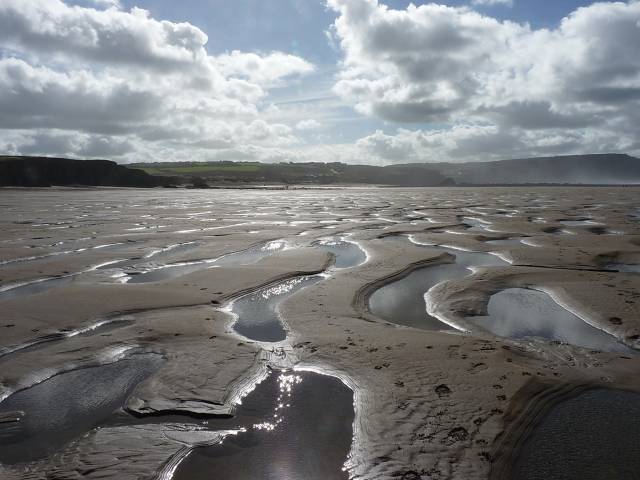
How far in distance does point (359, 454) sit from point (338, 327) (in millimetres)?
2602

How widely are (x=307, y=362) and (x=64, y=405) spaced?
228 centimetres

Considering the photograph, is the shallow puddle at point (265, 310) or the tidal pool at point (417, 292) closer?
the shallow puddle at point (265, 310)

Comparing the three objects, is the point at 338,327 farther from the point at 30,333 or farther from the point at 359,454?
the point at 30,333

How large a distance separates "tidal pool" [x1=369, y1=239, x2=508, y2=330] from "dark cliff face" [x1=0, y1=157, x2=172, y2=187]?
83.8 m

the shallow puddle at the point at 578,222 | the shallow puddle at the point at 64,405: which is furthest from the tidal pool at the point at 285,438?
the shallow puddle at the point at 578,222

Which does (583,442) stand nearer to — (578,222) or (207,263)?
(207,263)

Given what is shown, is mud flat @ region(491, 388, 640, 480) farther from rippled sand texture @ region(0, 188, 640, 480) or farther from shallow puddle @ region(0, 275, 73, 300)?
shallow puddle @ region(0, 275, 73, 300)

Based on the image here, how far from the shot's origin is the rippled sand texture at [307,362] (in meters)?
3.12

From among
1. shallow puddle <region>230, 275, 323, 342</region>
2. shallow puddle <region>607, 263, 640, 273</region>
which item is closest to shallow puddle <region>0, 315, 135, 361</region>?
shallow puddle <region>230, 275, 323, 342</region>

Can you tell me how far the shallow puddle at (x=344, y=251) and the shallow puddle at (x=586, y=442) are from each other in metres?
6.30

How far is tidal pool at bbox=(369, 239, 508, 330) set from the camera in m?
6.13

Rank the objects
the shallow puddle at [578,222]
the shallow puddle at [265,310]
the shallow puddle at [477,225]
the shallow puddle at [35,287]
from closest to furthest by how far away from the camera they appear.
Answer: the shallow puddle at [265,310], the shallow puddle at [35,287], the shallow puddle at [477,225], the shallow puddle at [578,222]

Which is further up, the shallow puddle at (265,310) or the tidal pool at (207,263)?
the tidal pool at (207,263)

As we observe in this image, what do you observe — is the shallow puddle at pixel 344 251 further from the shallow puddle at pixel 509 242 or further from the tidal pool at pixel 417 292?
the shallow puddle at pixel 509 242
